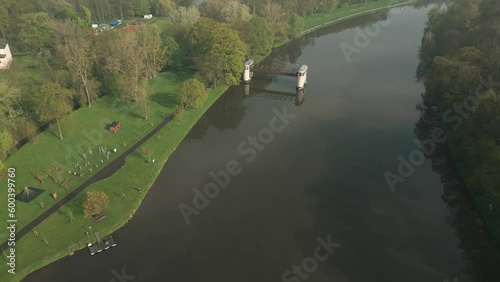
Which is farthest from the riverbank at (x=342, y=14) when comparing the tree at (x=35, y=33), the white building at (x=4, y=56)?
the white building at (x=4, y=56)

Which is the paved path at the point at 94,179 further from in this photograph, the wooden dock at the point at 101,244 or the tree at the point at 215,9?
the tree at the point at 215,9

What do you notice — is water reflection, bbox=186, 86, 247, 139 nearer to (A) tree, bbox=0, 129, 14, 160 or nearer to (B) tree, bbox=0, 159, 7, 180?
(A) tree, bbox=0, 129, 14, 160

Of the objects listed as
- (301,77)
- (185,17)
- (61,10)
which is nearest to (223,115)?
(301,77)

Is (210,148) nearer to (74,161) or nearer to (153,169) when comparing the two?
(153,169)

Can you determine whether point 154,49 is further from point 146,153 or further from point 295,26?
point 295,26

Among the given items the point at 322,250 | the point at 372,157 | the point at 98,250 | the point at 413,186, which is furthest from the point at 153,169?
the point at 413,186
